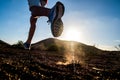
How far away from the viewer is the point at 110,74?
723 cm

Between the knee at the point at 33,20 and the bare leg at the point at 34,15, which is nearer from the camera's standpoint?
the bare leg at the point at 34,15

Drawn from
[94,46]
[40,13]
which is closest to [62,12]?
[40,13]

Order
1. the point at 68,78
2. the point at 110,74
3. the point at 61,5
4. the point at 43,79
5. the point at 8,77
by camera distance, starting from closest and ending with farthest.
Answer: the point at 8,77 → the point at 43,79 → the point at 68,78 → the point at 61,5 → the point at 110,74

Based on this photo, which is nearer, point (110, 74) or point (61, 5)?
point (61, 5)

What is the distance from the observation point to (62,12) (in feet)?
20.9

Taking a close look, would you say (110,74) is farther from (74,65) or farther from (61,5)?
(61,5)

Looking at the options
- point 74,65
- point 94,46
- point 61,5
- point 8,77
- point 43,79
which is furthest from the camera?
point 94,46

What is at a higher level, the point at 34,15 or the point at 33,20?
the point at 34,15

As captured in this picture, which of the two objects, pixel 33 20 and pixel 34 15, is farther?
pixel 33 20

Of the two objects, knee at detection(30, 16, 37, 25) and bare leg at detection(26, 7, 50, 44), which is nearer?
bare leg at detection(26, 7, 50, 44)

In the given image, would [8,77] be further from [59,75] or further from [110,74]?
[110,74]

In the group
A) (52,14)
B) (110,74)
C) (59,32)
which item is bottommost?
(110,74)

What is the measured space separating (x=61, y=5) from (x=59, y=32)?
74cm

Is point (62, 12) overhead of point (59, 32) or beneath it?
overhead
